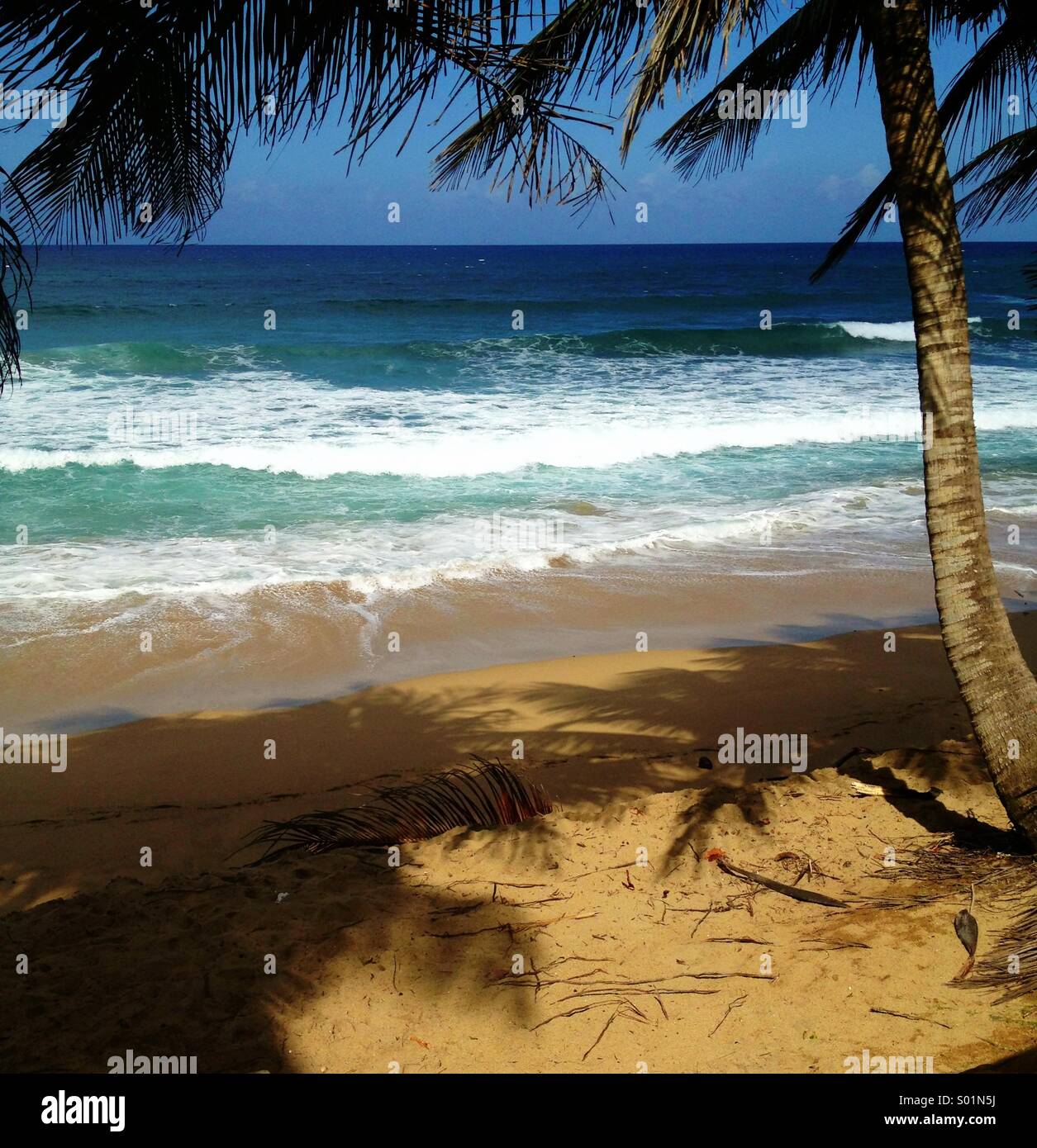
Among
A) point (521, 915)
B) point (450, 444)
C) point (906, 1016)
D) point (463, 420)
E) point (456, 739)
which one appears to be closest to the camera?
point (906, 1016)

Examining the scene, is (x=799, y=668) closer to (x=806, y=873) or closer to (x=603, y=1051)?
(x=806, y=873)

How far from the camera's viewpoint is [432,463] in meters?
14.4

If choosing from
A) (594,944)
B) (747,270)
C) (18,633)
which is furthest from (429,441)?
(747,270)

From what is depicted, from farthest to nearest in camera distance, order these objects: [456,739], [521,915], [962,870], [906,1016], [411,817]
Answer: [456,739]
[411,817]
[962,870]
[521,915]
[906,1016]

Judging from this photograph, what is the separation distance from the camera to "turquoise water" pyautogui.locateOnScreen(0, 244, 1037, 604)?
10000mm

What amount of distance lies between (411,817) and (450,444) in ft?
37.8

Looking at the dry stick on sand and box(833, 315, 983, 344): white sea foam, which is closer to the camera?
the dry stick on sand

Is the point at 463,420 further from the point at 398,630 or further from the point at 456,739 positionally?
the point at 456,739

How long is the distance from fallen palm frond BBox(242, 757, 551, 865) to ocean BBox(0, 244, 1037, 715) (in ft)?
8.38

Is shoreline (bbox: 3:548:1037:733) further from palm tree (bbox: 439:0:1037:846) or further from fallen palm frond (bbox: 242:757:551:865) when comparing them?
palm tree (bbox: 439:0:1037:846)

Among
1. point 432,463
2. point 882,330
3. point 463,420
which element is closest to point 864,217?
point 432,463

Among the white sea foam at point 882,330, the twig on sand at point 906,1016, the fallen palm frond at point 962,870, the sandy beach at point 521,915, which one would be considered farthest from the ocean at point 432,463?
the twig on sand at point 906,1016

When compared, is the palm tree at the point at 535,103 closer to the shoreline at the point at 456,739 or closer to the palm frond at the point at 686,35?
the palm frond at the point at 686,35

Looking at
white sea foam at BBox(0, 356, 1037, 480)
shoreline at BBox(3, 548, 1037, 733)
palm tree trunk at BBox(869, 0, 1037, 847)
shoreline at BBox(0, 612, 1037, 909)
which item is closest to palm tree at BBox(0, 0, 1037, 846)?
palm tree trunk at BBox(869, 0, 1037, 847)
